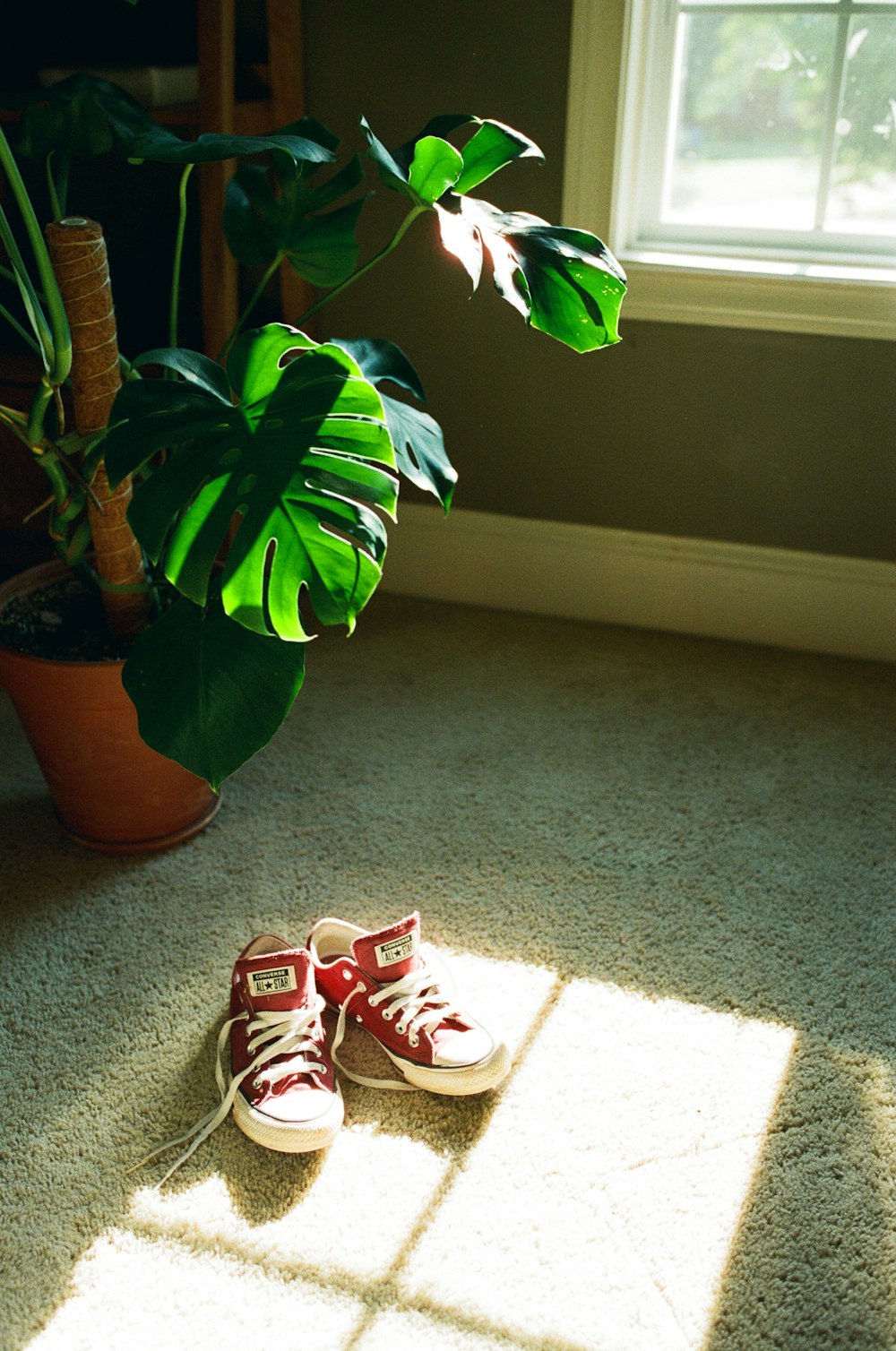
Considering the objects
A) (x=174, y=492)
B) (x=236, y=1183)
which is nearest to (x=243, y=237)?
(x=174, y=492)

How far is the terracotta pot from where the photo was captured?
1.48 meters

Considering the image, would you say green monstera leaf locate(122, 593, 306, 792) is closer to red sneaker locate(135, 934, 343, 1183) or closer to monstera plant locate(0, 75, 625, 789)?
monstera plant locate(0, 75, 625, 789)

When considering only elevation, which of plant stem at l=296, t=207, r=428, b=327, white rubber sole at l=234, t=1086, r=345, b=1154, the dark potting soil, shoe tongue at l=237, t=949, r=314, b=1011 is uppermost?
plant stem at l=296, t=207, r=428, b=327

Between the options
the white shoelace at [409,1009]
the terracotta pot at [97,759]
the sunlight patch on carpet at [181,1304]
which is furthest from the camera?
the terracotta pot at [97,759]

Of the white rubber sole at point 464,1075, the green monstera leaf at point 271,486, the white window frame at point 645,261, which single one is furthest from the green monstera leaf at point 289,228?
the white rubber sole at point 464,1075

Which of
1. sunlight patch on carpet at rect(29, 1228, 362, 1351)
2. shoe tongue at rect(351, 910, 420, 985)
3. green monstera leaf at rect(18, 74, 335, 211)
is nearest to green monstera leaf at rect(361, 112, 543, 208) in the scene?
green monstera leaf at rect(18, 74, 335, 211)

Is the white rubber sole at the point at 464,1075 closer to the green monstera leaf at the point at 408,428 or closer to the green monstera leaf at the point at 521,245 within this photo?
the green monstera leaf at the point at 408,428

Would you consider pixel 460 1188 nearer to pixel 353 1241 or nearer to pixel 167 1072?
pixel 353 1241

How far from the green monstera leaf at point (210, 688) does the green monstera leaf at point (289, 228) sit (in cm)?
Answer: 52

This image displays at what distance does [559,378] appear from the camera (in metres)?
2.13

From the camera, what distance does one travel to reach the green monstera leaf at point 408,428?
1359mm

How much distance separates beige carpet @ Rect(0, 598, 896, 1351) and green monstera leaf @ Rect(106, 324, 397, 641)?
1.83 ft

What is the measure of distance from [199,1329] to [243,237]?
1.25 metres

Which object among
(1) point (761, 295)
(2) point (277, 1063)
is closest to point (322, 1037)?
(2) point (277, 1063)
